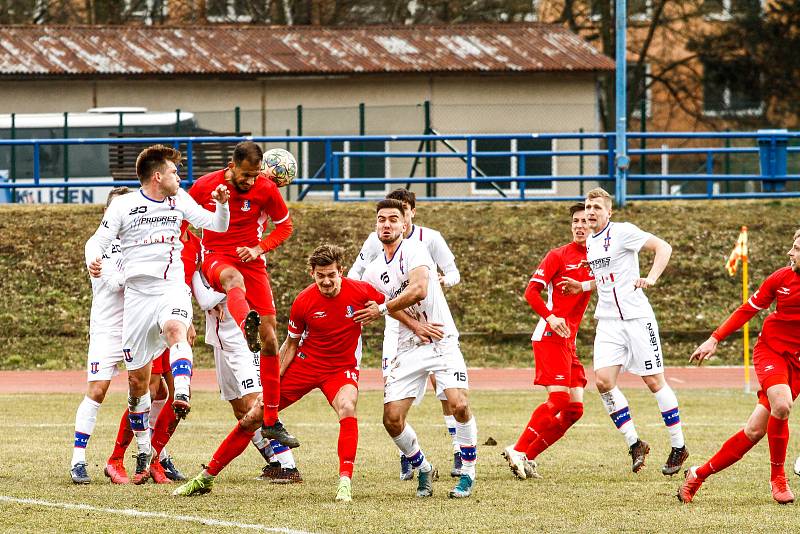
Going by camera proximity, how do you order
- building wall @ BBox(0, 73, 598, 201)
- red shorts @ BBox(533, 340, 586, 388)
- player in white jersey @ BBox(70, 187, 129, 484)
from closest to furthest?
1. player in white jersey @ BBox(70, 187, 129, 484)
2. red shorts @ BBox(533, 340, 586, 388)
3. building wall @ BBox(0, 73, 598, 201)

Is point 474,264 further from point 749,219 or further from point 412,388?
point 412,388

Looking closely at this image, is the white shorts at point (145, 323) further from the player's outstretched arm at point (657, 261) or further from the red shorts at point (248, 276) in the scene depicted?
the player's outstretched arm at point (657, 261)

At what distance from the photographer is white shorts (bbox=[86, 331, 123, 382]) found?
9.93m

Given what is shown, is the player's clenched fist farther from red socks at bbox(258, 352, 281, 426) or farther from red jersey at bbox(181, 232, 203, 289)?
red socks at bbox(258, 352, 281, 426)

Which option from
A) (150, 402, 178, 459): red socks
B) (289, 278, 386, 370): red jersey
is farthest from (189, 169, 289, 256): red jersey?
(150, 402, 178, 459): red socks

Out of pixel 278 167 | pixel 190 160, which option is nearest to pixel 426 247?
pixel 278 167

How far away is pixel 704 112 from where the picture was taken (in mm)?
44938

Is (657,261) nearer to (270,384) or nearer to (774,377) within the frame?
(774,377)

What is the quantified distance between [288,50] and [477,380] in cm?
1731

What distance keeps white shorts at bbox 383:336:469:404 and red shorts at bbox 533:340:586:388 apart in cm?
140

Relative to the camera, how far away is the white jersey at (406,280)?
9.35 m

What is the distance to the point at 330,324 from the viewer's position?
9219mm

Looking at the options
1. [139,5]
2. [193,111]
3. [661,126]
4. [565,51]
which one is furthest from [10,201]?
[661,126]

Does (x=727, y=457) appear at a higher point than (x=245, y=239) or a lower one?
lower
